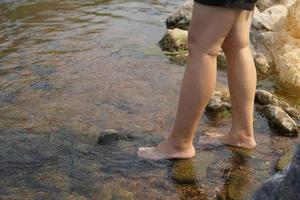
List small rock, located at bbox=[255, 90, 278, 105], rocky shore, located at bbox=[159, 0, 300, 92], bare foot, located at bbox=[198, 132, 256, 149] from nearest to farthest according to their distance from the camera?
1. bare foot, located at bbox=[198, 132, 256, 149]
2. small rock, located at bbox=[255, 90, 278, 105]
3. rocky shore, located at bbox=[159, 0, 300, 92]

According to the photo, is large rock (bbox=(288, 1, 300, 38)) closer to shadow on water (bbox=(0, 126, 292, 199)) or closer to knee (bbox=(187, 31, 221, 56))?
shadow on water (bbox=(0, 126, 292, 199))

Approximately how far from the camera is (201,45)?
9.03 feet

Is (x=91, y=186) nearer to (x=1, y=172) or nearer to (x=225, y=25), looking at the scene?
(x=1, y=172)

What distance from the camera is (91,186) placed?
2686 millimetres

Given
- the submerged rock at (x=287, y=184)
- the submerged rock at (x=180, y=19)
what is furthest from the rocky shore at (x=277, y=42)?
the submerged rock at (x=287, y=184)

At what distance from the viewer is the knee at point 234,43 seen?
2.91m

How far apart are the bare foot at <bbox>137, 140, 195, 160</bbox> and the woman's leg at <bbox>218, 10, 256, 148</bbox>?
363 millimetres

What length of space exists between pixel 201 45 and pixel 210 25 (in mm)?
138

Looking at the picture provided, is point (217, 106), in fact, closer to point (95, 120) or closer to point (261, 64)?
point (95, 120)

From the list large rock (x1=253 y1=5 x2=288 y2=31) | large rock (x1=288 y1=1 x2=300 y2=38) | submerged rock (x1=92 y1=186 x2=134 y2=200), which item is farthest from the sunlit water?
large rock (x1=288 y1=1 x2=300 y2=38)

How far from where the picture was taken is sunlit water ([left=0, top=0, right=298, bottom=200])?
2.73 metres

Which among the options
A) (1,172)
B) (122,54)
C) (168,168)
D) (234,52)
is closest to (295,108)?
(234,52)

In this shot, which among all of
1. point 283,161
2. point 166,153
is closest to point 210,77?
point 166,153

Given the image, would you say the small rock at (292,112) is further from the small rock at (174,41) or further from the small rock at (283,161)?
the small rock at (174,41)
